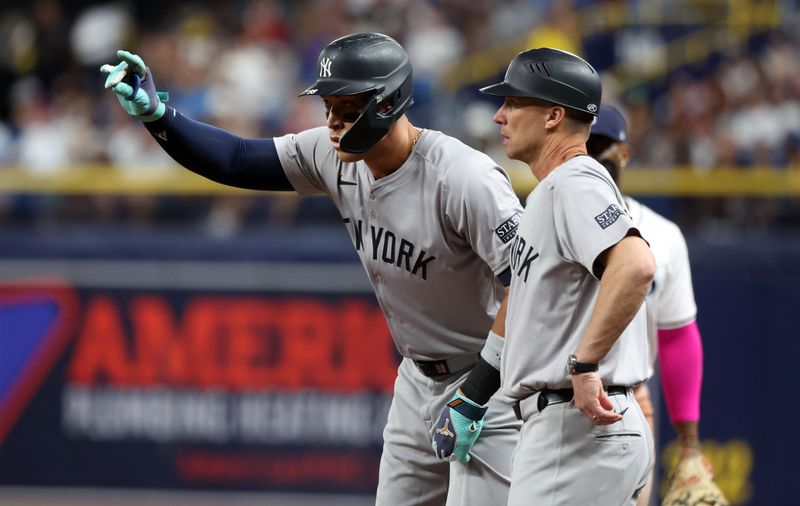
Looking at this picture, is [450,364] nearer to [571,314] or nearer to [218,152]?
[571,314]

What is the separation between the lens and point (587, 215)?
3.48m

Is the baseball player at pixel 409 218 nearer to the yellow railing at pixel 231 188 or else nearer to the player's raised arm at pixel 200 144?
the player's raised arm at pixel 200 144

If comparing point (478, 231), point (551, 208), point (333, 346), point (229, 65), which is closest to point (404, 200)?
point (478, 231)

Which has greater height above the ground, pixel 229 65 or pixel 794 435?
pixel 229 65

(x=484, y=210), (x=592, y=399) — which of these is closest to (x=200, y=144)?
(x=484, y=210)

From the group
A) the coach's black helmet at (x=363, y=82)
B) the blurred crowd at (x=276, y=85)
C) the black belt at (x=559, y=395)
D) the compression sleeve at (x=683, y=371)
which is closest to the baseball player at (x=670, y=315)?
the compression sleeve at (x=683, y=371)

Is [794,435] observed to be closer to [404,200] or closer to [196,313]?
[196,313]

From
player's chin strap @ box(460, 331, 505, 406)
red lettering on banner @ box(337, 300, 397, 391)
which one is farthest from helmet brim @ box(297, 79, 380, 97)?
red lettering on banner @ box(337, 300, 397, 391)

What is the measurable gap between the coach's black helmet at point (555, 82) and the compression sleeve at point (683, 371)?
1.55 m

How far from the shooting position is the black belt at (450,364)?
439 centimetres

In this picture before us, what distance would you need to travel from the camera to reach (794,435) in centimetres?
852

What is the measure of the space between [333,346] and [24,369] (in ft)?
7.28

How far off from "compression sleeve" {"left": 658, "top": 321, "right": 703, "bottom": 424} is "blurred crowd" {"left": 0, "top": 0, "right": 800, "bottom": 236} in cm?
391

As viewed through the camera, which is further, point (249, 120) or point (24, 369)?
point (249, 120)
